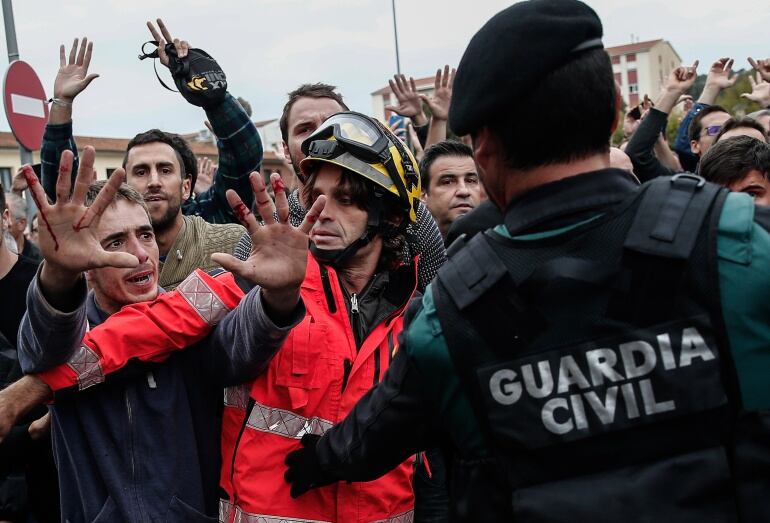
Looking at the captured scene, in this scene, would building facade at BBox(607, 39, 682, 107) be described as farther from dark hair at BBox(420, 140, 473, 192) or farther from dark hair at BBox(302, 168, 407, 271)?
dark hair at BBox(302, 168, 407, 271)

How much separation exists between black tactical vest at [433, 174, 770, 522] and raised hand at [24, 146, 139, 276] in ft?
3.54

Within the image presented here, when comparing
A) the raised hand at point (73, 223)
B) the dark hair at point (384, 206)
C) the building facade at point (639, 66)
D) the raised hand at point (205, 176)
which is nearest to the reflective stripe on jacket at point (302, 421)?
the dark hair at point (384, 206)

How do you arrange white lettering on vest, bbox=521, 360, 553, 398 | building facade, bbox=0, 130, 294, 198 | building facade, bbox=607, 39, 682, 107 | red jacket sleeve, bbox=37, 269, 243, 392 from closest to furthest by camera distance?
white lettering on vest, bbox=521, 360, 553, 398
red jacket sleeve, bbox=37, 269, 243, 392
building facade, bbox=0, 130, 294, 198
building facade, bbox=607, 39, 682, 107

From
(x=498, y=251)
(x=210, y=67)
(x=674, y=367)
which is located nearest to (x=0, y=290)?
(x=210, y=67)

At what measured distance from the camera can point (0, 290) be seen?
4.04 meters

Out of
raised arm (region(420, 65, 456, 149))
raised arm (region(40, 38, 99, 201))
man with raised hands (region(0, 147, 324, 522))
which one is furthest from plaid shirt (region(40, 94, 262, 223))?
man with raised hands (region(0, 147, 324, 522))

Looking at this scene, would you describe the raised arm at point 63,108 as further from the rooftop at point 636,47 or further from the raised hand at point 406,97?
the rooftop at point 636,47

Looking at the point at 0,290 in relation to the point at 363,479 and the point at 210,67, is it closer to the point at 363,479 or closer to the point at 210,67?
the point at 210,67

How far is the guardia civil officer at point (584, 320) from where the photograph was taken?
145 cm

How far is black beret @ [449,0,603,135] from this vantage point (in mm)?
1511

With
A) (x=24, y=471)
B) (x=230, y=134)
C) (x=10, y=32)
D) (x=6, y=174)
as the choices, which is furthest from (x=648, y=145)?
(x=6, y=174)

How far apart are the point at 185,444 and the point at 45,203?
889 millimetres

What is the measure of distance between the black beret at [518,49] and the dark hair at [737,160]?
2.37m

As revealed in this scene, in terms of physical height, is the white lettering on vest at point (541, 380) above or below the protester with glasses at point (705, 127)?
above
